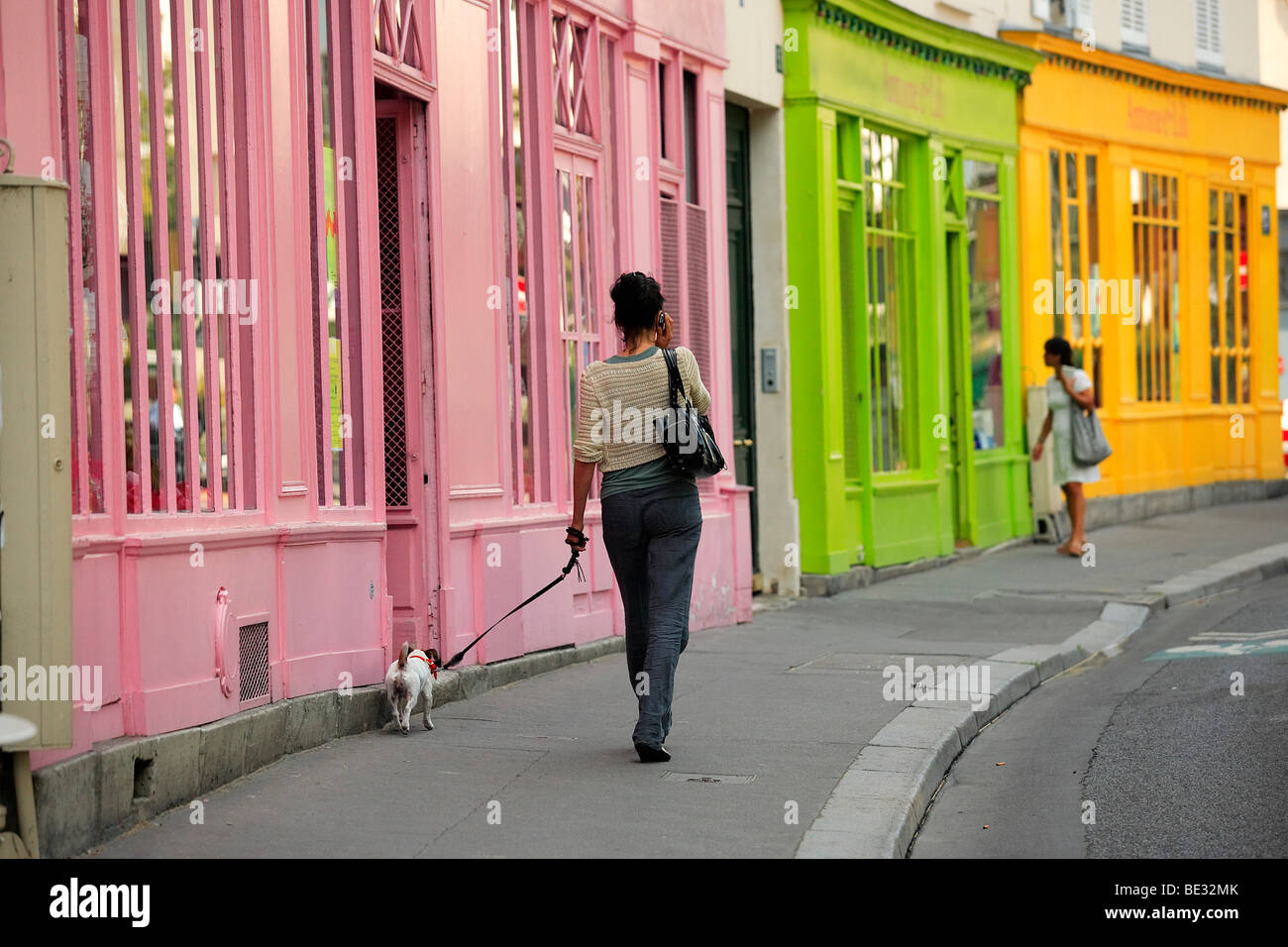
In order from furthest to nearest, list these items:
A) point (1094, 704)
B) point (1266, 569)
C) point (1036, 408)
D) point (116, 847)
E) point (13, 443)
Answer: point (1036, 408) → point (1266, 569) → point (1094, 704) → point (116, 847) → point (13, 443)

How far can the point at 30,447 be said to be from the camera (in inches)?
223

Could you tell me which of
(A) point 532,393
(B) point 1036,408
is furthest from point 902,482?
(A) point 532,393

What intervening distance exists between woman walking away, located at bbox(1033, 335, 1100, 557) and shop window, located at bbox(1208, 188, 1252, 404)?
6404mm

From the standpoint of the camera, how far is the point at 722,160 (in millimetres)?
13547

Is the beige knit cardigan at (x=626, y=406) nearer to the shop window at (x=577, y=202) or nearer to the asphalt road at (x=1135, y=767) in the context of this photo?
the asphalt road at (x=1135, y=767)

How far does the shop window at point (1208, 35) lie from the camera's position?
22.6m

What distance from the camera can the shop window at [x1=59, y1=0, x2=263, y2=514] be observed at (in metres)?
6.49

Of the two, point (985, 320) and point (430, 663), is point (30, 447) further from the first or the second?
point (985, 320)

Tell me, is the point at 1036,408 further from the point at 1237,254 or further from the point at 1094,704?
the point at 1094,704

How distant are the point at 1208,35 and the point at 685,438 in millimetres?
17603

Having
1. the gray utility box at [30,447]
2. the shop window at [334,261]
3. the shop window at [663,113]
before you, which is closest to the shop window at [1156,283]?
the shop window at [663,113]

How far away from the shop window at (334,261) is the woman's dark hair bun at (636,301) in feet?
4.73

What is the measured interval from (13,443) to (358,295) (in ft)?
10.4

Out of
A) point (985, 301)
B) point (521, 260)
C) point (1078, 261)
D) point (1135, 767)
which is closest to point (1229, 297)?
point (1078, 261)
